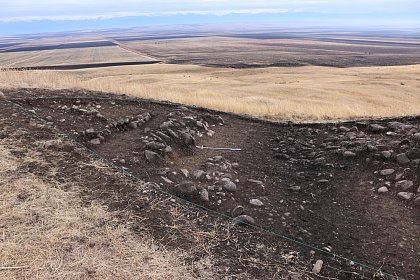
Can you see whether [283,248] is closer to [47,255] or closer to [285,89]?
[47,255]

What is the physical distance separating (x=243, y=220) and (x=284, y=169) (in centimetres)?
331

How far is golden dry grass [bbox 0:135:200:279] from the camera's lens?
4402mm

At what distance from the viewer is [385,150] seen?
854 cm

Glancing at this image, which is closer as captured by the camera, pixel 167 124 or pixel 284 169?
pixel 284 169

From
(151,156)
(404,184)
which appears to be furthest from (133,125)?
(404,184)

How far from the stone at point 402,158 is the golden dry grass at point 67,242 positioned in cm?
546

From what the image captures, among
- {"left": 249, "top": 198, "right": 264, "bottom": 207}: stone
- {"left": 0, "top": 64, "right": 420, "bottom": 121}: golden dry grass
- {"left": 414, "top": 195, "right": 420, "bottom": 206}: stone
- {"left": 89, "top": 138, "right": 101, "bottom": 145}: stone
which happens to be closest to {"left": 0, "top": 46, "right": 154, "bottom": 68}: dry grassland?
{"left": 0, "top": 64, "right": 420, "bottom": 121}: golden dry grass

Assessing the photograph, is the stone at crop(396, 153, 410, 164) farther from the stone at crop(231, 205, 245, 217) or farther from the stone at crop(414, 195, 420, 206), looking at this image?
the stone at crop(231, 205, 245, 217)

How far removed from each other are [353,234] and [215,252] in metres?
2.32

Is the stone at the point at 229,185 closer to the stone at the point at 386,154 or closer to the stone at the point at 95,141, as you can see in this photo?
the stone at the point at 95,141

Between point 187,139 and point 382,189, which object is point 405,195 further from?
point 187,139

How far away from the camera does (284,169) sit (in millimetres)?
8938

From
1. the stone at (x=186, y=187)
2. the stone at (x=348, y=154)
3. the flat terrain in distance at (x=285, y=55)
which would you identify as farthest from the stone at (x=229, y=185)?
the flat terrain in distance at (x=285, y=55)

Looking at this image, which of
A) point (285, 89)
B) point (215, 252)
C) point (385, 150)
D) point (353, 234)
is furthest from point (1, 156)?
point (285, 89)
